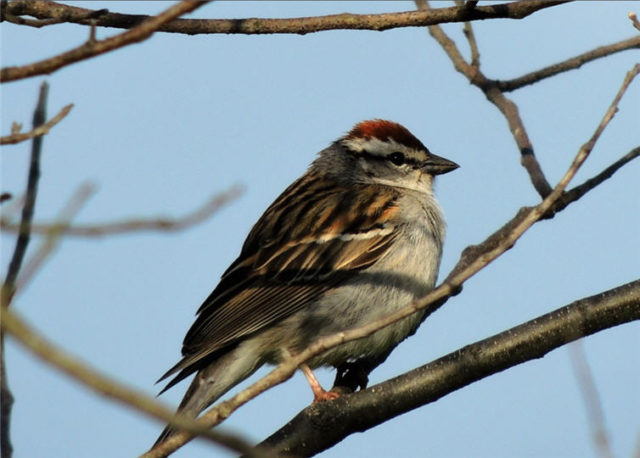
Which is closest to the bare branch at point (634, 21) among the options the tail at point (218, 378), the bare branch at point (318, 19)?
the bare branch at point (318, 19)

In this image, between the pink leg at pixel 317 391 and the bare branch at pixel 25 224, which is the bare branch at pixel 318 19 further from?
the pink leg at pixel 317 391

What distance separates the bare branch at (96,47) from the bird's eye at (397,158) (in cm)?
510

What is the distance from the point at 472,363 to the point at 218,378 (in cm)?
172

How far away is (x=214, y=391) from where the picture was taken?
20.0ft

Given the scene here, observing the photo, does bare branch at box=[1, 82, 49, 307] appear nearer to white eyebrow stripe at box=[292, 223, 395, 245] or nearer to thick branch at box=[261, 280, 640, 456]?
thick branch at box=[261, 280, 640, 456]

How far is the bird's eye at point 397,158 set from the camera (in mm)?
7730

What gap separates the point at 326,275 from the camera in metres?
6.73

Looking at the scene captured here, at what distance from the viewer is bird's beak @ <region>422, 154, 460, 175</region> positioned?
301 inches

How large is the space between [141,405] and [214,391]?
3964 mm

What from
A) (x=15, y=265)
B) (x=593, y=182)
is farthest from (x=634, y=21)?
(x=15, y=265)

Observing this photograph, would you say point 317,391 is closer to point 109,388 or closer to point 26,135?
point 26,135

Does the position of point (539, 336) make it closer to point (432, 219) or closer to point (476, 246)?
point (476, 246)

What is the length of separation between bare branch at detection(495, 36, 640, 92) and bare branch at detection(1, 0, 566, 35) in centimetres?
134

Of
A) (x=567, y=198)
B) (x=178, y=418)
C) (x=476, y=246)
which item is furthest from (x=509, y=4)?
(x=178, y=418)
